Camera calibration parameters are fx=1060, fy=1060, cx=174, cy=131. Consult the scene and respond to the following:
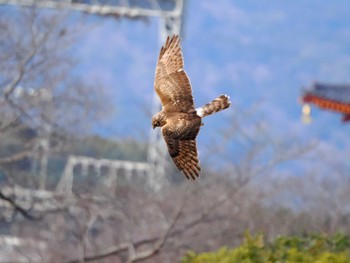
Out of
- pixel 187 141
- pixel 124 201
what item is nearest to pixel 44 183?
pixel 124 201

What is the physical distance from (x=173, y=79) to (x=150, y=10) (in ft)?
75.5

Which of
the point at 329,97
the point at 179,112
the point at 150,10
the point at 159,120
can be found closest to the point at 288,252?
the point at 159,120

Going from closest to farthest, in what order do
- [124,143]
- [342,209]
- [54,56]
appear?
→ 1. [54,56]
2. [342,209]
3. [124,143]

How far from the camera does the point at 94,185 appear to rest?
28.0 meters

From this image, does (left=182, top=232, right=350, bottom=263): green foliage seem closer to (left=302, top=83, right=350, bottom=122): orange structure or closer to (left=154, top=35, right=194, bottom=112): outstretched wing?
(left=154, top=35, right=194, bottom=112): outstretched wing

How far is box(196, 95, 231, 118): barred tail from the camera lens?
12.2ft

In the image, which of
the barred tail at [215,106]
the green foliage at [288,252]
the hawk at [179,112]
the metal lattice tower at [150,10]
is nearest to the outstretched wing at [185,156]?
the hawk at [179,112]

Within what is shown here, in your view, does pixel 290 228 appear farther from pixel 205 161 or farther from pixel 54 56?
pixel 54 56

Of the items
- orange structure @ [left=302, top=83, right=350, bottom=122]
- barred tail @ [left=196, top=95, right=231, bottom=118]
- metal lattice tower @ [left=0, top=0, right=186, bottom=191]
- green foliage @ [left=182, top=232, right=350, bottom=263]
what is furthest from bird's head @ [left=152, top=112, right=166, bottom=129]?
metal lattice tower @ [left=0, top=0, right=186, bottom=191]

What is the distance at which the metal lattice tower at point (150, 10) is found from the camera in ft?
70.3

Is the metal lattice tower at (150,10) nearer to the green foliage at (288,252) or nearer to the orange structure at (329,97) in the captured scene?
the orange structure at (329,97)

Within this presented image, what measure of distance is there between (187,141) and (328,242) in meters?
4.50

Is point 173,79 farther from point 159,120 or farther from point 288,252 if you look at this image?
point 288,252

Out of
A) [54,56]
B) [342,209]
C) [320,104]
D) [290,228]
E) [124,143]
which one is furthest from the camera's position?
[124,143]
